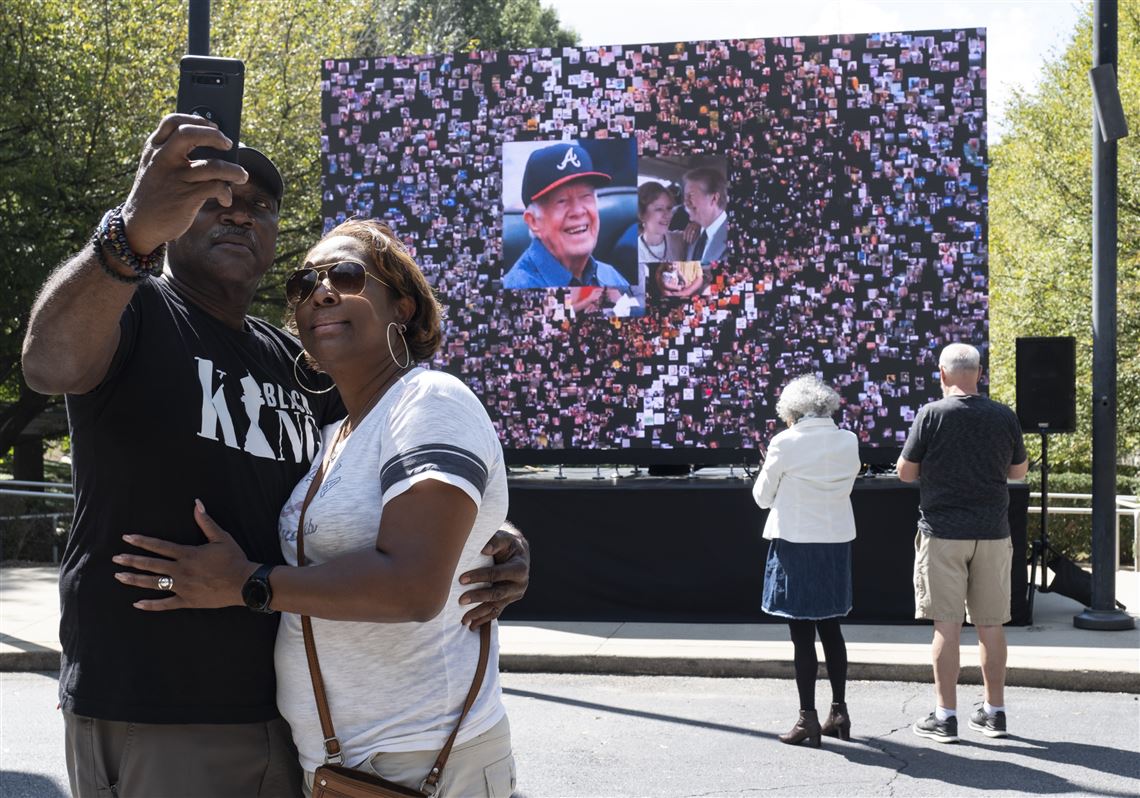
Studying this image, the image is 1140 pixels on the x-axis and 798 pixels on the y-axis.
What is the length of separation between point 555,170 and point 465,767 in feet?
32.0

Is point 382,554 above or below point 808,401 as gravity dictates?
below

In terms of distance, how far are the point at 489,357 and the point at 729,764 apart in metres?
5.99

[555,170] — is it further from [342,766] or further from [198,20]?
[342,766]

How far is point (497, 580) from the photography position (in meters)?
2.33

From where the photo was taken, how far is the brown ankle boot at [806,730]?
668cm

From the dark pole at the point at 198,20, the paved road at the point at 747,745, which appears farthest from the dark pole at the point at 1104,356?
the dark pole at the point at 198,20

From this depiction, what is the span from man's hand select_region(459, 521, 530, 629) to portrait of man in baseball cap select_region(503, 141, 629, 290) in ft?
29.9

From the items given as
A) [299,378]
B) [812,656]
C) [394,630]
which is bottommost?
[812,656]

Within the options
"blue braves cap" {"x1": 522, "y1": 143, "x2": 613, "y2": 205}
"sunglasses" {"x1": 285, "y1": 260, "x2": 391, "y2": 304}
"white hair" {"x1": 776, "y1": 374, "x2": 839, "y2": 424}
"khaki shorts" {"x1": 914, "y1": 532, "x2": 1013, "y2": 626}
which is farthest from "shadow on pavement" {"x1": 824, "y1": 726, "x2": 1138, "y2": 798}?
"blue braves cap" {"x1": 522, "y1": 143, "x2": 613, "y2": 205}

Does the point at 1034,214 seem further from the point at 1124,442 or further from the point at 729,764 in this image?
the point at 729,764

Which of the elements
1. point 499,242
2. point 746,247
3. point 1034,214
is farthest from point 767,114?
point 1034,214

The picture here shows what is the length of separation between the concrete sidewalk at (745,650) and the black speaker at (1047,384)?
1674 millimetres

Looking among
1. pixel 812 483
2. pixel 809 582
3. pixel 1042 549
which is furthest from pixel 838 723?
pixel 1042 549

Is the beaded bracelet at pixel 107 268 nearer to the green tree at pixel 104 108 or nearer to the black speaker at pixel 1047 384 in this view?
the black speaker at pixel 1047 384
